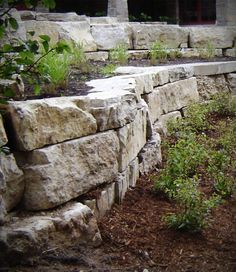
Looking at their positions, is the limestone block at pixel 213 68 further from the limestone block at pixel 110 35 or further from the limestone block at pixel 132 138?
the limestone block at pixel 132 138

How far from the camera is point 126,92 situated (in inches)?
152

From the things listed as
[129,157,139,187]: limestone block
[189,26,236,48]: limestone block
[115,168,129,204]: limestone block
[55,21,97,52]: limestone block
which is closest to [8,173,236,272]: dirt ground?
[115,168,129,204]: limestone block

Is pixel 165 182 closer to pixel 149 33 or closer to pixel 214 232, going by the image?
pixel 214 232

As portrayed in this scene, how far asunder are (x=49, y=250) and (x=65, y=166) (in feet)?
1.85

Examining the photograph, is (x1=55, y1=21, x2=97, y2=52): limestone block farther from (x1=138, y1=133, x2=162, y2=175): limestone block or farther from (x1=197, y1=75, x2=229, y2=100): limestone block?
(x1=138, y1=133, x2=162, y2=175): limestone block

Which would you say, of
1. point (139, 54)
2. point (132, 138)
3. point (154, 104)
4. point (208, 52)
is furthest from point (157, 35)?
point (132, 138)

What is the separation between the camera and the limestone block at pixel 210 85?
7.24m

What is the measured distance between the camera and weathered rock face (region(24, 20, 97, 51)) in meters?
6.93

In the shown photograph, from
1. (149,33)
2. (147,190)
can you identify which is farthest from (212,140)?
(149,33)

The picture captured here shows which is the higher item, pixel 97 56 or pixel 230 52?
pixel 97 56

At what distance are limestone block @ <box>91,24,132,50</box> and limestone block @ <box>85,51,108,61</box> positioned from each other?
0.37 ft

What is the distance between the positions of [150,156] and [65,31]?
341 centimetres

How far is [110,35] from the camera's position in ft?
26.0

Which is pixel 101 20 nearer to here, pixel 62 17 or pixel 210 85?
pixel 62 17
